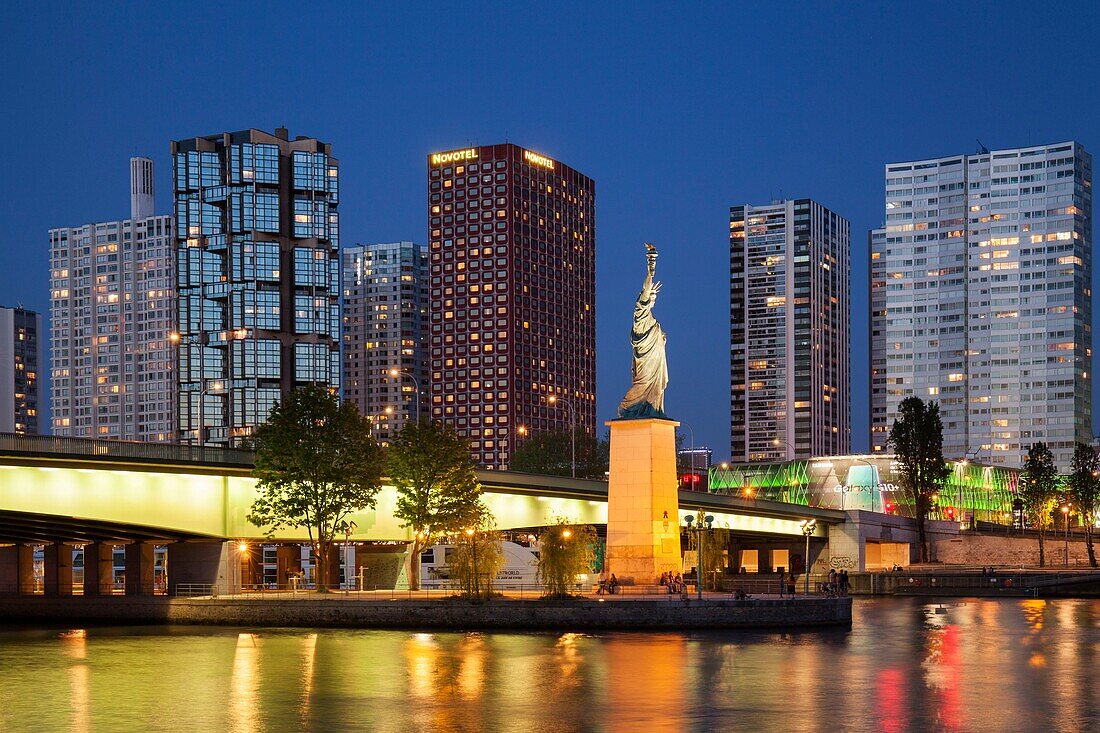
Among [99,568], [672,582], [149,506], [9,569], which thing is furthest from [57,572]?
[672,582]

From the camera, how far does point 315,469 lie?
89.8m

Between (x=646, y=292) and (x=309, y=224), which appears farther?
(x=309, y=224)

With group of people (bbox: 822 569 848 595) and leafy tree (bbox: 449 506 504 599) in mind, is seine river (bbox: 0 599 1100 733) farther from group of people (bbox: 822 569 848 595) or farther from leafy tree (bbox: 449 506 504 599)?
group of people (bbox: 822 569 848 595)

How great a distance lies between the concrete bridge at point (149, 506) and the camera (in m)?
75.1

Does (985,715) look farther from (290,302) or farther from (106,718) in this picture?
(290,302)

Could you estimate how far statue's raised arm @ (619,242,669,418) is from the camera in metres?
83.8

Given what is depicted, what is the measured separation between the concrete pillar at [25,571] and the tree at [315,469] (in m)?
20.8

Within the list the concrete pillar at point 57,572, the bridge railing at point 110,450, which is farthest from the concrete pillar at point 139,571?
the bridge railing at point 110,450

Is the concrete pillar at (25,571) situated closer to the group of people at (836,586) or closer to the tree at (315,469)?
the tree at (315,469)

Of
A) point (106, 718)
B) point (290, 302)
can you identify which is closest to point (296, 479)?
point (106, 718)

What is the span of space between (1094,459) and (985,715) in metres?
161

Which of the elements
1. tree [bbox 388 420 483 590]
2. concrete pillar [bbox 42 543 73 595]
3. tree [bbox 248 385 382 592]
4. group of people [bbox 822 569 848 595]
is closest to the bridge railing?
tree [bbox 248 385 382 592]

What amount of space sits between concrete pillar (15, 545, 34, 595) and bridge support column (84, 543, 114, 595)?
4512 millimetres

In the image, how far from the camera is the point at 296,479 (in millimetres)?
89312
